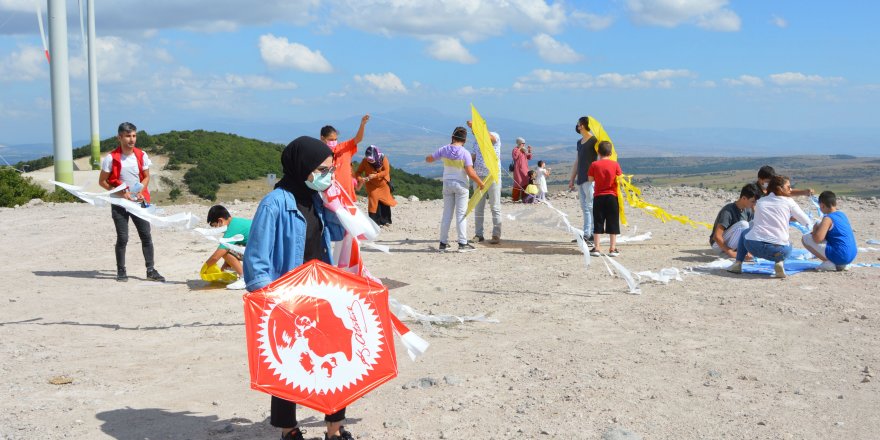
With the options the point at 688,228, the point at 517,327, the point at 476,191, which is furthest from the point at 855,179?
the point at 517,327

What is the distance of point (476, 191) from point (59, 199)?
14511 mm

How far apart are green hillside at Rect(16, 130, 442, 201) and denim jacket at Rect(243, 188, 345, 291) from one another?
23762 mm

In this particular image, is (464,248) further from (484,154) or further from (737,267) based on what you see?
(737,267)

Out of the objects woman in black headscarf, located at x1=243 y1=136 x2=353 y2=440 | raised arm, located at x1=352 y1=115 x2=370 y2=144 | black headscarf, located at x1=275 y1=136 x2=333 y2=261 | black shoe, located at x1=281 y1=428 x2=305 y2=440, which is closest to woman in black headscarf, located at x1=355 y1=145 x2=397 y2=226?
raised arm, located at x1=352 y1=115 x2=370 y2=144

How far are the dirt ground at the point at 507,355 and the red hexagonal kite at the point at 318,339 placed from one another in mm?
722

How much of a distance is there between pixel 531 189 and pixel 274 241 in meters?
A: 16.3

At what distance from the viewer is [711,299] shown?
9.09m

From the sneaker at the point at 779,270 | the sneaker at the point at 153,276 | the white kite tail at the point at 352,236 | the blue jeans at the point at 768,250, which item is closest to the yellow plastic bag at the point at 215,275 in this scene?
the sneaker at the point at 153,276

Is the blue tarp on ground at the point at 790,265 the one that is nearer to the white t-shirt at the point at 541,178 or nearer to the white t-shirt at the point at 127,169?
the white t-shirt at the point at 127,169

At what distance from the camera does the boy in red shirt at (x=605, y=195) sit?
12.1m

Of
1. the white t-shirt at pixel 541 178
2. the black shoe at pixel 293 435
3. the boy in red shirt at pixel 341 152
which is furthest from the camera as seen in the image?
the white t-shirt at pixel 541 178

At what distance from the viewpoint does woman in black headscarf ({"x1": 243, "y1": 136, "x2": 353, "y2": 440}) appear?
468cm

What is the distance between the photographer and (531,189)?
67.9 feet

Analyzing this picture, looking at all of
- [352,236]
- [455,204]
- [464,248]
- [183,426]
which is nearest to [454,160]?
[455,204]
